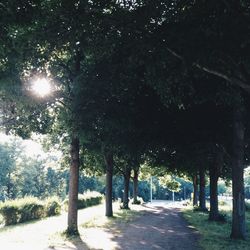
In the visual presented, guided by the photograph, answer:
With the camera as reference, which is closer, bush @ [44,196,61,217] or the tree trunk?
the tree trunk

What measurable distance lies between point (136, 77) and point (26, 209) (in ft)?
49.9

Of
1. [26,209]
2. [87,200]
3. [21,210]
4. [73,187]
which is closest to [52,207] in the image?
[26,209]

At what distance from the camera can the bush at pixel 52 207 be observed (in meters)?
32.5

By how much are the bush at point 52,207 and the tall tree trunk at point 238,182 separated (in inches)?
729

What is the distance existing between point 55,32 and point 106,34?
160 centimetres

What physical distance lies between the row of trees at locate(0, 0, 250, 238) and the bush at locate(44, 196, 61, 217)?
6004 mm

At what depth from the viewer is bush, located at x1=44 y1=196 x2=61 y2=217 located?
32531 mm

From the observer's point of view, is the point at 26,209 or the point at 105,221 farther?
the point at 26,209

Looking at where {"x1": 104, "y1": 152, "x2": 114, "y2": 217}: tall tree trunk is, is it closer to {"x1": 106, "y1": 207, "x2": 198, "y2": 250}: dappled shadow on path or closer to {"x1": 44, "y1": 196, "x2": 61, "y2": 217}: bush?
{"x1": 44, "y1": 196, "x2": 61, "y2": 217}: bush

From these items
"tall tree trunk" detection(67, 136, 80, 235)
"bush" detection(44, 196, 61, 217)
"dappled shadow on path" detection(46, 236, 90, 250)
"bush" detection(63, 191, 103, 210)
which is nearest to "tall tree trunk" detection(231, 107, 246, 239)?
"dappled shadow on path" detection(46, 236, 90, 250)

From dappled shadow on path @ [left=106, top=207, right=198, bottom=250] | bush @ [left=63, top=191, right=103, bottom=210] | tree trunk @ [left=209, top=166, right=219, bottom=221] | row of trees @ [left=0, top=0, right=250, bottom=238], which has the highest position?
row of trees @ [left=0, top=0, right=250, bottom=238]

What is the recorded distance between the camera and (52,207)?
3344cm

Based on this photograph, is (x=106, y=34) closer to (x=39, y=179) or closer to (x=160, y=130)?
(x=160, y=130)

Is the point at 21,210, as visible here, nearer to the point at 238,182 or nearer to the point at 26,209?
the point at 26,209
